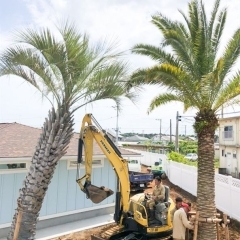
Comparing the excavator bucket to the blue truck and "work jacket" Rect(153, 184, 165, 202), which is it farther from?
the blue truck

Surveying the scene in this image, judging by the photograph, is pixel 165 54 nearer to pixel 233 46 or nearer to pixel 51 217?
pixel 233 46

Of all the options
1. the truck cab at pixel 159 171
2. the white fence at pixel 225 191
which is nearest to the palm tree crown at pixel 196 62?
the white fence at pixel 225 191

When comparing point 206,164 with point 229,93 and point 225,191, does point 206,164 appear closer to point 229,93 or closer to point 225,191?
point 229,93

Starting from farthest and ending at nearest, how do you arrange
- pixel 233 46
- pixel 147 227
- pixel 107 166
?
pixel 107 166 → pixel 233 46 → pixel 147 227

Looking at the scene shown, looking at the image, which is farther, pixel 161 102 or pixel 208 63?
pixel 161 102

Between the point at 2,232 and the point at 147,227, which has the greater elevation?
the point at 147,227

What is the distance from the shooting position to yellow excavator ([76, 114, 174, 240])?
25.3 ft

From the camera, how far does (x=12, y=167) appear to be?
8992mm

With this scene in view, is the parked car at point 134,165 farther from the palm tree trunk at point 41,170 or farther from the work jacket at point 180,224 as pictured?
the palm tree trunk at point 41,170

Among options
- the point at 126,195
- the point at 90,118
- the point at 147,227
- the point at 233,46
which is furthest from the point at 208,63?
the point at 147,227

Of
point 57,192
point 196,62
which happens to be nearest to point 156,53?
point 196,62

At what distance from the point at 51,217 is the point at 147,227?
13.3ft

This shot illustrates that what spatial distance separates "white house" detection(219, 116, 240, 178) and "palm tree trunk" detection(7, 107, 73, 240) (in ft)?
82.8

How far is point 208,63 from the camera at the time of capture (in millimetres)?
8125
